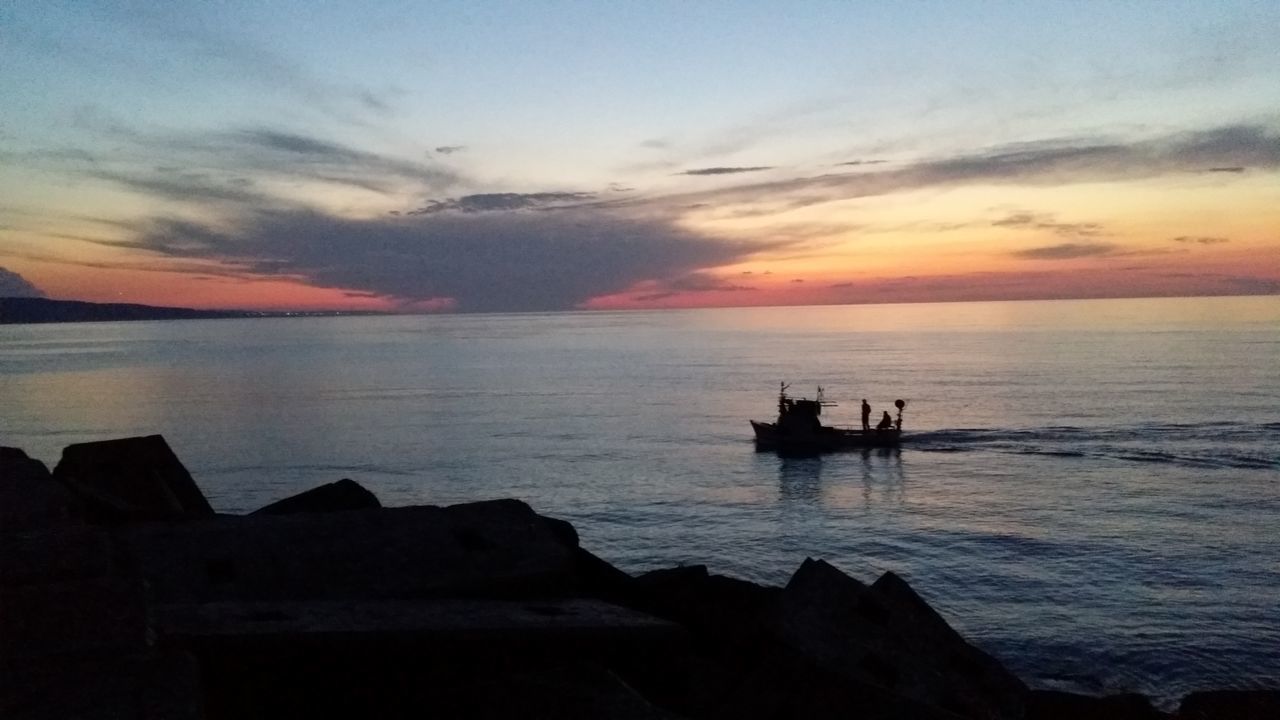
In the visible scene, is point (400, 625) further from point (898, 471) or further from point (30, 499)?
point (898, 471)

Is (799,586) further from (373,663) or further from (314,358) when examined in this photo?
(314,358)

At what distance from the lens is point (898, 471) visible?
4488 centimetres

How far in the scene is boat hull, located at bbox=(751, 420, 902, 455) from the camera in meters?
50.8

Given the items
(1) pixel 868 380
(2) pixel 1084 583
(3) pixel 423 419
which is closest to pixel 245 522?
(2) pixel 1084 583

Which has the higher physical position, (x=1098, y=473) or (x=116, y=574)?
(x=116, y=574)

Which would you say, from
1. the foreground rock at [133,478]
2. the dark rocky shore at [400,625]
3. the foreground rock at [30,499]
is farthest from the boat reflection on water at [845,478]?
the foreground rock at [30,499]

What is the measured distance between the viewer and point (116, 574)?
480 centimetres

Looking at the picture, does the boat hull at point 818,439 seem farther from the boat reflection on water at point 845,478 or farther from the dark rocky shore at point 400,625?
the dark rocky shore at point 400,625

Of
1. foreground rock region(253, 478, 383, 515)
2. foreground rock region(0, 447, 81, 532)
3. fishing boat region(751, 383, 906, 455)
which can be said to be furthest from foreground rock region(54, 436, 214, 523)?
fishing boat region(751, 383, 906, 455)

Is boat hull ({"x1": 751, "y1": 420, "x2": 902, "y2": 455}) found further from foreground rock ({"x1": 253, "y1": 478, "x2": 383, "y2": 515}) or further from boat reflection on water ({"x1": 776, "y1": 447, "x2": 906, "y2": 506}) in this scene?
foreground rock ({"x1": 253, "y1": 478, "x2": 383, "y2": 515})

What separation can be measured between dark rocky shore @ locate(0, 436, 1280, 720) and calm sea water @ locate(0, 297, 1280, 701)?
34.9ft

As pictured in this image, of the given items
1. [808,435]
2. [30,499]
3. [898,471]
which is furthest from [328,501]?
[808,435]

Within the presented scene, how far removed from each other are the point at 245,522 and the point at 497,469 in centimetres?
3460

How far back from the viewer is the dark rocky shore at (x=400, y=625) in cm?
425
